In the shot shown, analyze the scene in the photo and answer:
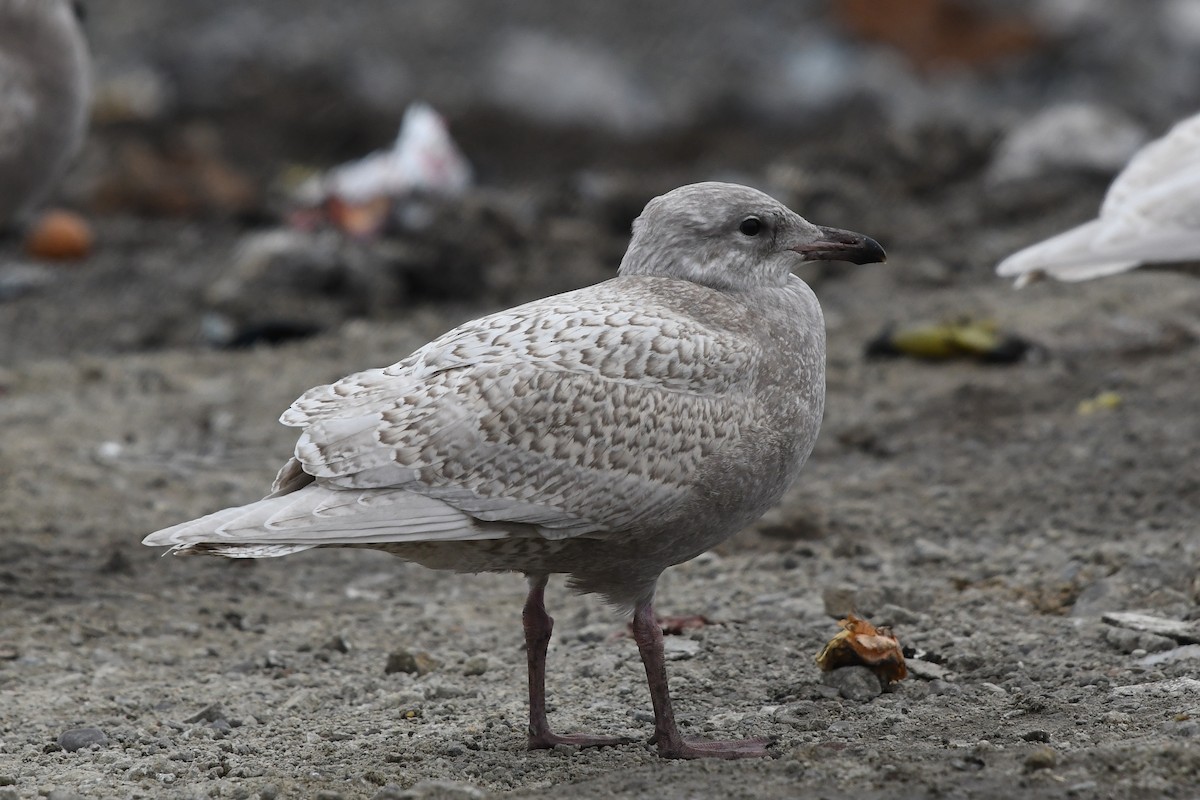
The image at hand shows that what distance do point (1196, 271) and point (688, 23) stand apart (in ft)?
30.9

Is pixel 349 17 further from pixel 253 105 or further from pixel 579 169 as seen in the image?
pixel 579 169

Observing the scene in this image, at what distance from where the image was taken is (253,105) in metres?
13.4

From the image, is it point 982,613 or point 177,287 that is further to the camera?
point 177,287

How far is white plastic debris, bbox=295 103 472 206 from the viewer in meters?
9.77

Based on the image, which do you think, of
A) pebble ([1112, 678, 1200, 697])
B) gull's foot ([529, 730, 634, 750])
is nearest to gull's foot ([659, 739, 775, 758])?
gull's foot ([529, 730, 634, 750])

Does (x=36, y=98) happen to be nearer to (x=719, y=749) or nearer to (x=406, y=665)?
(x=406, y=665)

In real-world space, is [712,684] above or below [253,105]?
below

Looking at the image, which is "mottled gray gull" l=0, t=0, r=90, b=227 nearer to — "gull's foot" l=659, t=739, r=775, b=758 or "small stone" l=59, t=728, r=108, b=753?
"small stone" l=59, t=728, r=108, b=753

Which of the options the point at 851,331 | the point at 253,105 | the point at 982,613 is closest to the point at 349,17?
the point at 253,105

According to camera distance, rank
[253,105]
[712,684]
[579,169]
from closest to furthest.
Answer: [712,684] → [579,169] → [253,105]

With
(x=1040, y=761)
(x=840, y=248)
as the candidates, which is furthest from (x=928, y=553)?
(x=1040, y=761)

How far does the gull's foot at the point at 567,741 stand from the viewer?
3.91 metres

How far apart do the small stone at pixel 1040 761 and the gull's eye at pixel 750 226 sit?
1458 mm

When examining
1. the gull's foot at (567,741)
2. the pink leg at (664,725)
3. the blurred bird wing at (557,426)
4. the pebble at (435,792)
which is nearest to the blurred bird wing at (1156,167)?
the blurred bird wing at (557,426)
